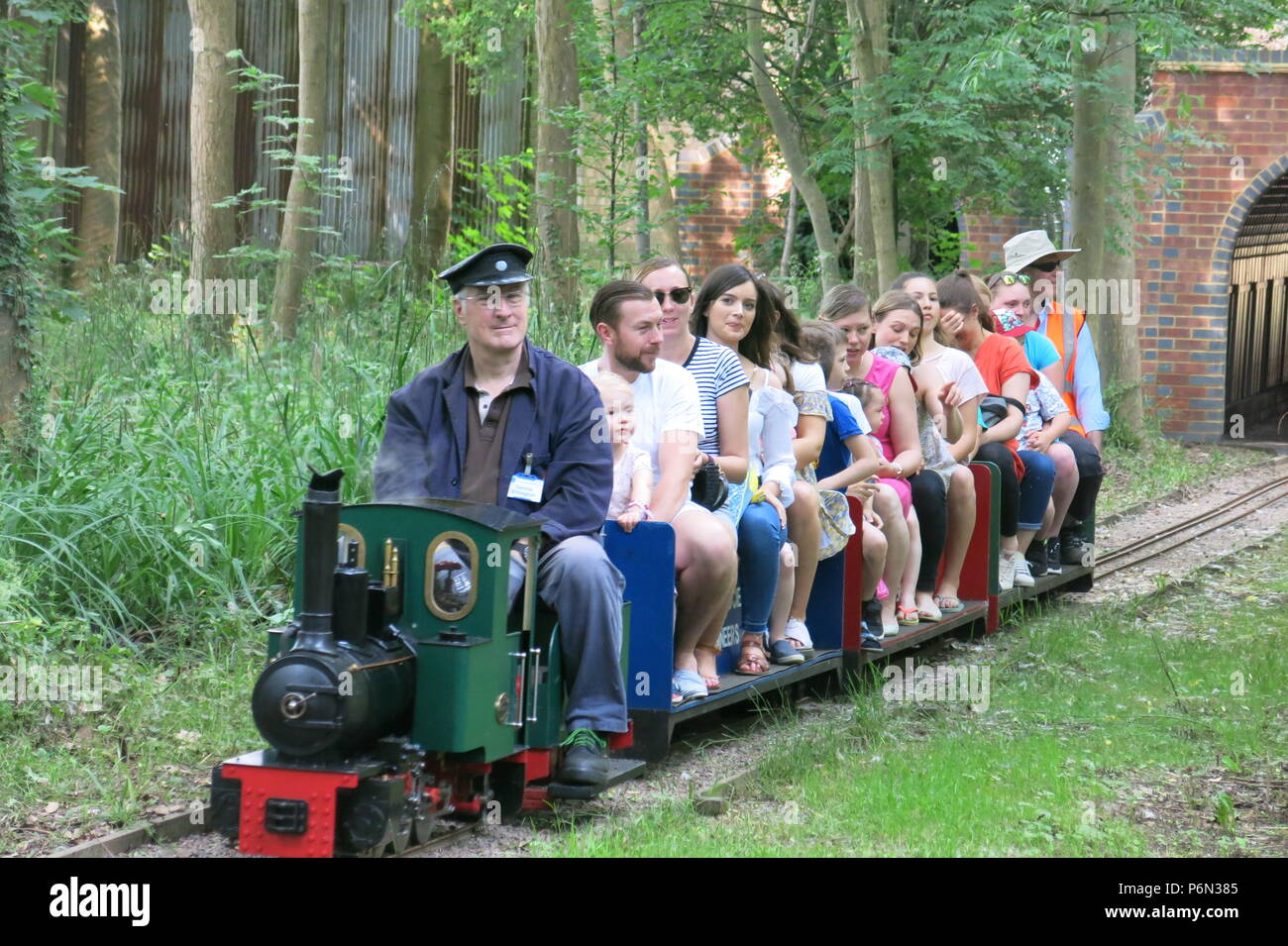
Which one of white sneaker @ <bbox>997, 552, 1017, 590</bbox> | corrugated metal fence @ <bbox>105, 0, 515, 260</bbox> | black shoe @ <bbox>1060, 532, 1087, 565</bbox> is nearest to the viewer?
white sneaker @ <bbox>997, 552, 1017, 590</bbox>

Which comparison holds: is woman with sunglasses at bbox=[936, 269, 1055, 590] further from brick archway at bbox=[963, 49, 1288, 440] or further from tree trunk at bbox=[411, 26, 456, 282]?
tree trunk at bbox=[411, 26, 456, 282]

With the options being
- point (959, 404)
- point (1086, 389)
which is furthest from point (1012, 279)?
point (959, 404)

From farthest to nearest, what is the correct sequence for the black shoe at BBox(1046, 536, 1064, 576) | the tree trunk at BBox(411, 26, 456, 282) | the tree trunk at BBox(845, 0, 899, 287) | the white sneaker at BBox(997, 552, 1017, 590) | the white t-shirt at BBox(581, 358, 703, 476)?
1. the tree trunk at BBox(411, 26, 456, 282)
2. the tree trunk at BBox(845, 0, 899, 287)
3. the black shoe at BBox(1046, 536, 1064, 576)
4. the white sneaker at BBox(997, 552, 1017, 590)
5. the white t-shirt at BBox(581, 358, 703, 476)

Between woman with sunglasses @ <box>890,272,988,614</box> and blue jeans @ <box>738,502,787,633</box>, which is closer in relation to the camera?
blue jeans @ <box>738,502,787,633</box>

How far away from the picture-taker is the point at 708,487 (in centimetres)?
614

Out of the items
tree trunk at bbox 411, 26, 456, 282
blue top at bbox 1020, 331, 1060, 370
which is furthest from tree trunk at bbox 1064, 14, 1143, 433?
tree trunk at bbox 411, 26, 456, 282

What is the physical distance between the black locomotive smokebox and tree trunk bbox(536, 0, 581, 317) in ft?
22.9

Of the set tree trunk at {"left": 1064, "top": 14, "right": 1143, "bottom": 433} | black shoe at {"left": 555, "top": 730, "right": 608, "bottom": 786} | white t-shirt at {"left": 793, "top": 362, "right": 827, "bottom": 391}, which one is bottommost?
black shoe at {"left": 555, "top": 730, "right": 608, "bottom": 786}

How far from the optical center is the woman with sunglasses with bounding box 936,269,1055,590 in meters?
9.02

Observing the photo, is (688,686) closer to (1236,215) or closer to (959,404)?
(959,404)

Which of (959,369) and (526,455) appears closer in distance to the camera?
(526,455)

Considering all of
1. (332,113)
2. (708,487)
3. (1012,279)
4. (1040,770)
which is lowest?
(1040,770)

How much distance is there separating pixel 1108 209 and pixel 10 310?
11201 mm

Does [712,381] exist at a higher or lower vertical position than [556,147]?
lower
